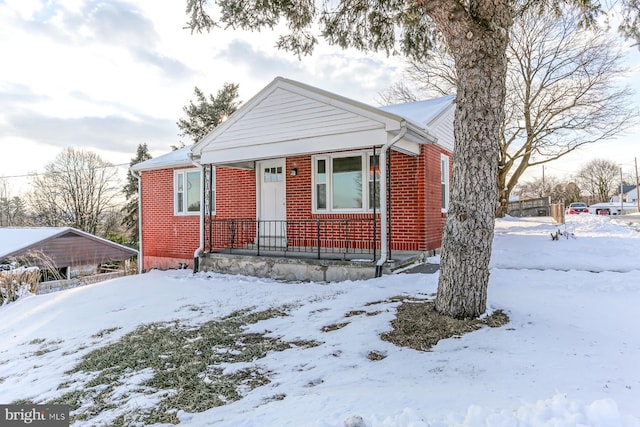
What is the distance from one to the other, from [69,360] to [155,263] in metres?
8.88

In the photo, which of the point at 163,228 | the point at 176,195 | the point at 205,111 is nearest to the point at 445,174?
the point at 176,195

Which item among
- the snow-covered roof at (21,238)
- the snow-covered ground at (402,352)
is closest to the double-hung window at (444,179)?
the snow-covered ground at (402,352)

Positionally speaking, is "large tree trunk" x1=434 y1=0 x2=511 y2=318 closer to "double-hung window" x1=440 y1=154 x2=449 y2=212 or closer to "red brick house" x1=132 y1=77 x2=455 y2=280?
"red brick house" x1=132 y1=77 x2=455 y2=280

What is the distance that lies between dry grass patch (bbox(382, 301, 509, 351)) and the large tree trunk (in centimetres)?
16

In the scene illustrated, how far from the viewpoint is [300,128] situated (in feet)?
25.1

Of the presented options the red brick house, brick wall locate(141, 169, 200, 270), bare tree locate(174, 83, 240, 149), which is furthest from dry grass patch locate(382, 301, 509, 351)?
bare tree locate(174, 83, 240, 149)

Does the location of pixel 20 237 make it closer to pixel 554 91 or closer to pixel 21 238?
pixel 21 238

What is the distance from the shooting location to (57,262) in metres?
22.0

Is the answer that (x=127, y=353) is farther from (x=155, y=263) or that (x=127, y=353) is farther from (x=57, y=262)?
(x=57, y=262)

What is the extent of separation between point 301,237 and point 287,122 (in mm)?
3142

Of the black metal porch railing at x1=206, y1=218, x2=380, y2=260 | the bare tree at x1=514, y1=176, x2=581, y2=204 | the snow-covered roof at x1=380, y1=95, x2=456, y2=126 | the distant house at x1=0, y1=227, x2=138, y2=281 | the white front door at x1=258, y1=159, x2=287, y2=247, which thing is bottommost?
the distant house at x1=0, y1=227, x2=138, y2=281

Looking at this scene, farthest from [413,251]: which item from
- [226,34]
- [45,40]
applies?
[45,40]

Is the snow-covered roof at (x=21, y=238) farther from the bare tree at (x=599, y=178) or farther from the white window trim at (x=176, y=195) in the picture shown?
the bare tree at (x=599, y=178)

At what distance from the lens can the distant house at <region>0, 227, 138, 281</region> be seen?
19.6m
